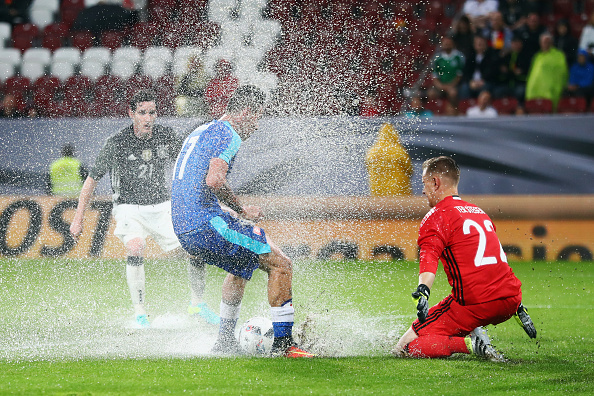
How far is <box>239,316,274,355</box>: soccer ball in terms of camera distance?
5.85 metres

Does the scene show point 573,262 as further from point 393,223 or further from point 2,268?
point 2,268

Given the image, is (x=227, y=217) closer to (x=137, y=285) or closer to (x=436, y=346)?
(x=436, y=346)

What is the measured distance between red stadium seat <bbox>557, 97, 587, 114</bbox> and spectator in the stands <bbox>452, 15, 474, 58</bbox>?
178 cm

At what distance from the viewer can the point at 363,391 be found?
4.63 m

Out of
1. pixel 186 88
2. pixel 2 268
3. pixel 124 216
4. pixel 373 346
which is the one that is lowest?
pixel 2 268

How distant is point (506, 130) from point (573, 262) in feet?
7.00

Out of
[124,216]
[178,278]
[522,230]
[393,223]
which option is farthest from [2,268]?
[522,230]

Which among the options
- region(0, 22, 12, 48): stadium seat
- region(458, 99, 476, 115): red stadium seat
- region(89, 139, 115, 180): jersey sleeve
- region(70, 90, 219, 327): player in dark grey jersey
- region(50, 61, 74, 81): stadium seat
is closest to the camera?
region(70, 90, 219, 327): player in dark grey jersey

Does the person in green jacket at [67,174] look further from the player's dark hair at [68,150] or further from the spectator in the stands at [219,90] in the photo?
the spectator in the stands at [219,90]

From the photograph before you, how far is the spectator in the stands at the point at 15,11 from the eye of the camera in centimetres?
1739

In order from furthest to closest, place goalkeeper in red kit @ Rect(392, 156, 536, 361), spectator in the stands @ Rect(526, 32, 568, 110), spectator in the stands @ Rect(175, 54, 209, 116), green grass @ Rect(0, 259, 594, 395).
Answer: spectator in the stands @ Rect(526, 32, 568, 110)
spectator in the stands @ Rect(175, 54, 209, 116)
goalkeeper in red kit @ Rect(392, 156, 536, 361)
green grass @ Rect(0, 259, 594, 395)

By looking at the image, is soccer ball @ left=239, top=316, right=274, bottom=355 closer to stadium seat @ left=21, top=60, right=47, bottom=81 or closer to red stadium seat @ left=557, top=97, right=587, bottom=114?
red stadium seat @ left=557, top=97, right=587, bottom=114

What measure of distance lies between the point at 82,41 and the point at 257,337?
11.8 meters

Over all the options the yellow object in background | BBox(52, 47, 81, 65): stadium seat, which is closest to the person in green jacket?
BBox(52, 47, 81, 65): stadium seat
